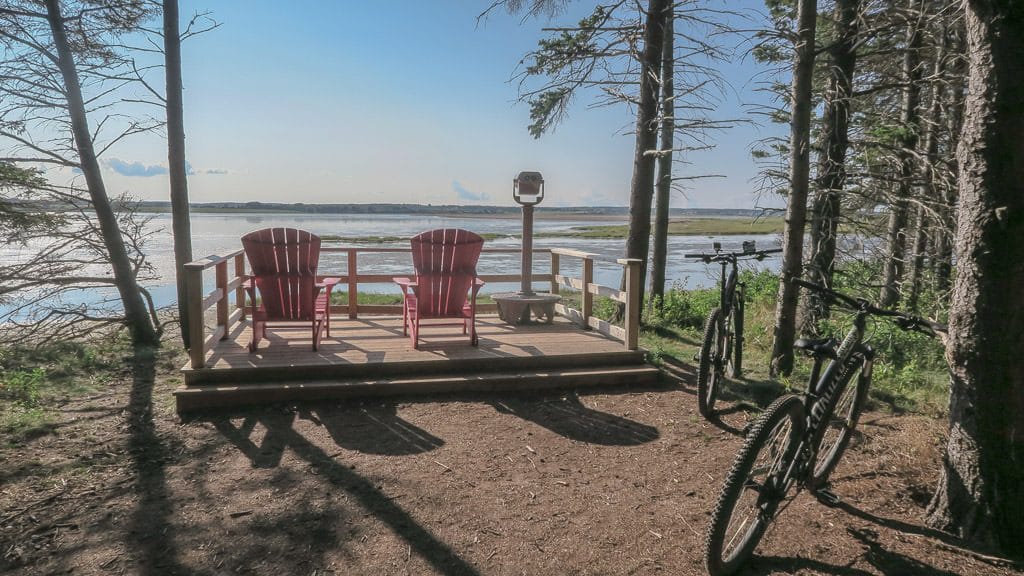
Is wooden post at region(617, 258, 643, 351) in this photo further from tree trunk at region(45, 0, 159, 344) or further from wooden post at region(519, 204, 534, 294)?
tree trunk at region(45, 0, 159, 344)

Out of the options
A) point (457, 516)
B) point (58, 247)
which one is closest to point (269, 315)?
point (457, 516)

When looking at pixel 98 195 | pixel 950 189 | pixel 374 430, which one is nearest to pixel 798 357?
pixel 950 189

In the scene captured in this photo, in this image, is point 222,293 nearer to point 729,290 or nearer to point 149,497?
point 149,497

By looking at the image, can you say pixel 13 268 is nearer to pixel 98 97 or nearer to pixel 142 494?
pixel 98 97

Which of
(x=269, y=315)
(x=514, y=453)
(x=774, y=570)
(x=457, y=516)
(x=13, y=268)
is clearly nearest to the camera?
(x=774, y=570)

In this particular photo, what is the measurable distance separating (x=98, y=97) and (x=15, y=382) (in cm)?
320

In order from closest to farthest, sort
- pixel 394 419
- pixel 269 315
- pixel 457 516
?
pixel 457 516
pixel 394 419
pixel 269 315

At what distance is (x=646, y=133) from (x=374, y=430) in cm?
454

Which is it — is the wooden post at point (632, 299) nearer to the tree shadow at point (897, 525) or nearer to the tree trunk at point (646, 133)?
the tree trunk at point (646, 133)

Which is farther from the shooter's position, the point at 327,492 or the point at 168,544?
the point at 327,492

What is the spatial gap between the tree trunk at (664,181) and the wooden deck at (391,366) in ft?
9.72

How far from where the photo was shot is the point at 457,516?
292 cm

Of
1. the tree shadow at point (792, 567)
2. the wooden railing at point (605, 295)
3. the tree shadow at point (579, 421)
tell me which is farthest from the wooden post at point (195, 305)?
the tree shadow at point (792, 567)

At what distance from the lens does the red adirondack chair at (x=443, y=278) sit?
5.21 meters
